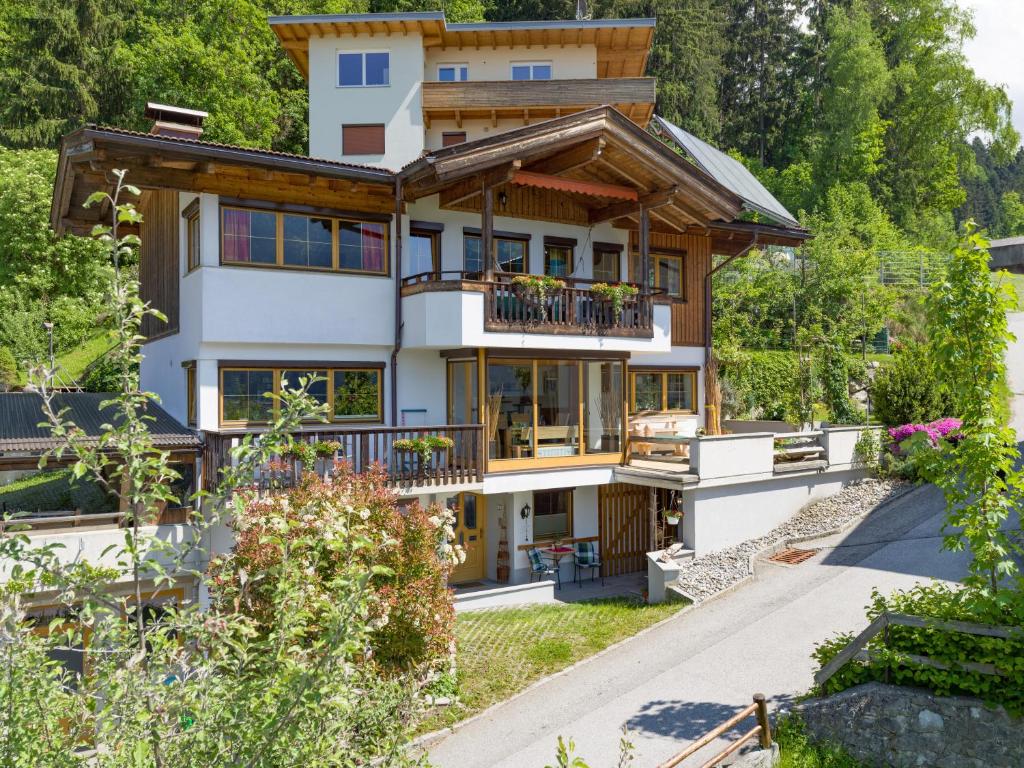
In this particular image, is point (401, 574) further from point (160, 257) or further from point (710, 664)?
point (160, 257)

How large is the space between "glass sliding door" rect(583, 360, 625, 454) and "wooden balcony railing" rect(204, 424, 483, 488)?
148 inches

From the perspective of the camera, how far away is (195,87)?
37.0 metres

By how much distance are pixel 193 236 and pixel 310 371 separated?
12.2ft

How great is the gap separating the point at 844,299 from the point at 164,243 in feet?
82.4

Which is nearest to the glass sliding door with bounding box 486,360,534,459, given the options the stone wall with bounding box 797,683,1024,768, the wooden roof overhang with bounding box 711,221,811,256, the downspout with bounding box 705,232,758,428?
the downspout with bounding box 705,232,758,428

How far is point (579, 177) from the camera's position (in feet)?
61.8

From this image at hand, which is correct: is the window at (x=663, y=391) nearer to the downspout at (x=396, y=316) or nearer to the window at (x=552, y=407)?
the window at (x=552, y=407)

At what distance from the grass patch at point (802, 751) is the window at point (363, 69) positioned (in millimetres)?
22285

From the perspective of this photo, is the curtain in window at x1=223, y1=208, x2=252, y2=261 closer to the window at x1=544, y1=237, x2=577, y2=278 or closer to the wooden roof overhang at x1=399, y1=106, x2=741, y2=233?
the wooden roof overhang at x1=399, y1=106, x2=741, y2=233

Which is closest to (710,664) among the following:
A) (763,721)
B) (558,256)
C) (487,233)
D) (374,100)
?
(763,721)

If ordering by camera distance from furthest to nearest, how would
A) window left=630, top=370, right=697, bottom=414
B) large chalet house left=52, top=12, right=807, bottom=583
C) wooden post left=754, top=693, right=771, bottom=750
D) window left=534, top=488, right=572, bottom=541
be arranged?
1. window left=630, top=370, right=697, bottom=414
2. window left=534, top=488, right=572, bottom=541
3. large chalet house left=52, top=12, right=807, bottom=583
4. wooden post left=754, top=693, right=771, bottom=750

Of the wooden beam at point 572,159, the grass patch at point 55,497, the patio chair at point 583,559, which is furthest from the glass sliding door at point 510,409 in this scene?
the grass patch at point 55,497

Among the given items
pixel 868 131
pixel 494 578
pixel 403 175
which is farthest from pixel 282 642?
pixel 868 131

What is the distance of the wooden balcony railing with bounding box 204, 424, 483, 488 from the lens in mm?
13828
